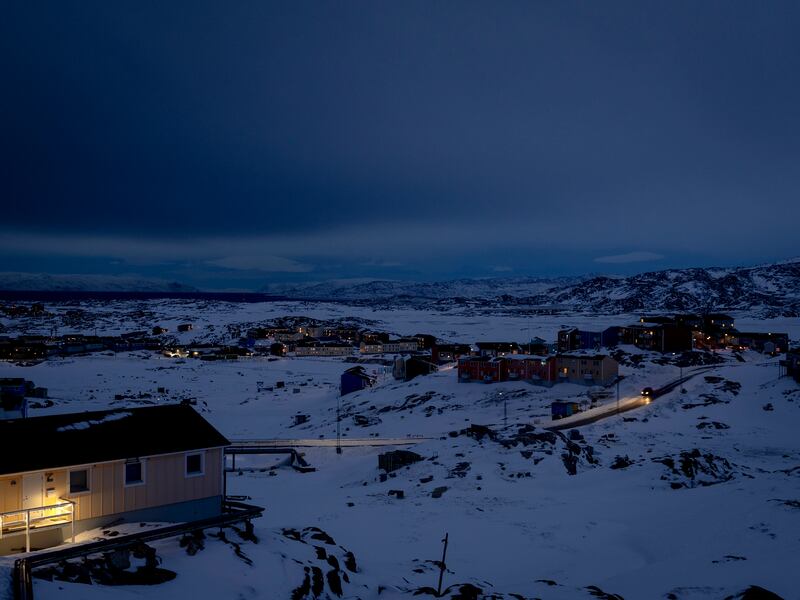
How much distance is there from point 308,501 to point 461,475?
8195mm

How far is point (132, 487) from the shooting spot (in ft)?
52.9

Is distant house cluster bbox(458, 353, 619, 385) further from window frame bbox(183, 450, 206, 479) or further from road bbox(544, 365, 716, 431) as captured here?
window frame bbox(183, 450, 206, 479)

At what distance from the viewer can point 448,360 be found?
95562 millimetres

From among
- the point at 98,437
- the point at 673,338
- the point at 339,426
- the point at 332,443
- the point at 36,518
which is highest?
the point at 98,437

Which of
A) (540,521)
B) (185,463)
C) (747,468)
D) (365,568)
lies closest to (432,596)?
(365,568)

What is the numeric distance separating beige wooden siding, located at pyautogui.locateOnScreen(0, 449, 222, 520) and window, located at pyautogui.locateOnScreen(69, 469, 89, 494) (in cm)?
11

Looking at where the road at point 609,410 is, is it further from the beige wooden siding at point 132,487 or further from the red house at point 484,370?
the beige wooden siding at point 132,487

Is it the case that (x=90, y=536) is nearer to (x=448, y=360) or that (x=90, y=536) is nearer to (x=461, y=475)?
(x=461, y=475)

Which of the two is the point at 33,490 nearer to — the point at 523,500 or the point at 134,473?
the point at 134,473

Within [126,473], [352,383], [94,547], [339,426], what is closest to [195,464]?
[126,473]

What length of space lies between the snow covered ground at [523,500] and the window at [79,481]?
3683 mm

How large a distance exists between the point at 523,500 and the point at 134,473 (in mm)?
17207

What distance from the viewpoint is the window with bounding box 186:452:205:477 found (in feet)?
57.0

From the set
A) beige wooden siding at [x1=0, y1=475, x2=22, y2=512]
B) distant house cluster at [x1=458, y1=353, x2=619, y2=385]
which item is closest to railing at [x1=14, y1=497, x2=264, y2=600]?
beige wooden siding at [x1=0, y1=475, x2=22, y2=512]
